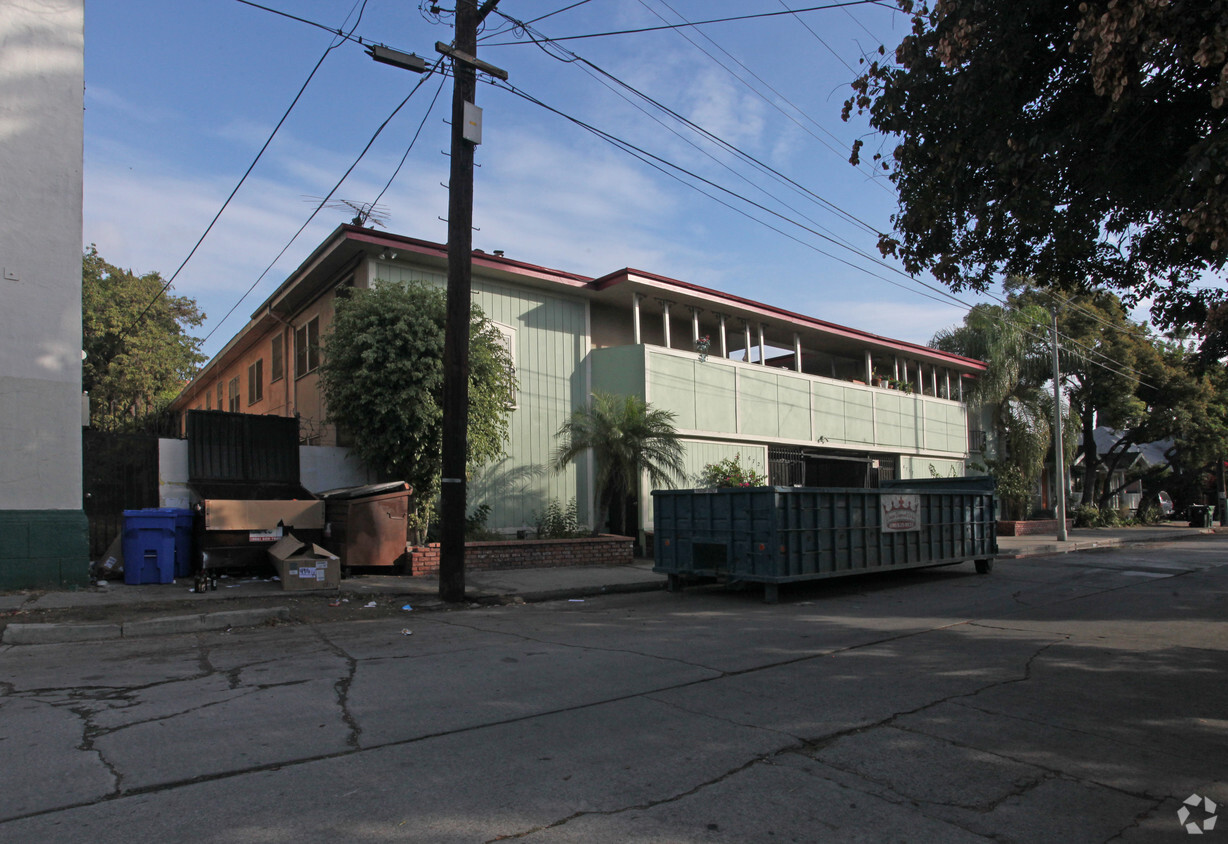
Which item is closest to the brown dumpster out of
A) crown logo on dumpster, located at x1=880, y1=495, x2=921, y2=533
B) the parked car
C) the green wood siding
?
the green wood siding

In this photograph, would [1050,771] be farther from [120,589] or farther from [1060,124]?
[120,589]

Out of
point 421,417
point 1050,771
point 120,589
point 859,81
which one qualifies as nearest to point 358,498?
point 421,417

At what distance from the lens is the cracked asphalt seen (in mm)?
3838

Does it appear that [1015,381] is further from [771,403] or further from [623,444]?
[623,444]

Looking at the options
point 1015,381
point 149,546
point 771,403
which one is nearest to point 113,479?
point 149,546

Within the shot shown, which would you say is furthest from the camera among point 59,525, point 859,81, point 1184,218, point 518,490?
point 518,490

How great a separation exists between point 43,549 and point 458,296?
21.9ft

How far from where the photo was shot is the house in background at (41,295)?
10.9 metres

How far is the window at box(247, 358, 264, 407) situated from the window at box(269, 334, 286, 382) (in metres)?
1.23

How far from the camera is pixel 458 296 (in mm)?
11273

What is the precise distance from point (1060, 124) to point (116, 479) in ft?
47.0

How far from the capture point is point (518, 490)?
17875mm

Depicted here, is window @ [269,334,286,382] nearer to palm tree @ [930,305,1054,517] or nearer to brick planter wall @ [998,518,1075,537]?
brick planter wall @ [998,518,1075,537]

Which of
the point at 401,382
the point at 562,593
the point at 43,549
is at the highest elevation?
the point at 401,382
